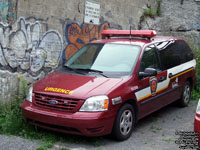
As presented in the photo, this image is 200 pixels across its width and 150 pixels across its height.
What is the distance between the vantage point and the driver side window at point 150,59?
5573 millimetres

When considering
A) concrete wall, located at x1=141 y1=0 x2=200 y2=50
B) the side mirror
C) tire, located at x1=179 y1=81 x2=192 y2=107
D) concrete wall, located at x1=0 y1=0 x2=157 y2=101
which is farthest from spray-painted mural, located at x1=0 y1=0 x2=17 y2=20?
concrete wall, located at x1=141 y1=0 x2=200 y2=50

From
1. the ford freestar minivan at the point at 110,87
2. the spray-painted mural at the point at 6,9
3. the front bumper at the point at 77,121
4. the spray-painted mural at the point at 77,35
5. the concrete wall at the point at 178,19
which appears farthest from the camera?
the concrete wall at the point at 178,19

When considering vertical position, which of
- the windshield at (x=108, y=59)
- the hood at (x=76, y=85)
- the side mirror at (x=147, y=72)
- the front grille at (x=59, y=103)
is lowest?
the front grille at (x=59, y=103)

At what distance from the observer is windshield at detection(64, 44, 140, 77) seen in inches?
210

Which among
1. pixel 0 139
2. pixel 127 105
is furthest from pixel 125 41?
pixel 0 139

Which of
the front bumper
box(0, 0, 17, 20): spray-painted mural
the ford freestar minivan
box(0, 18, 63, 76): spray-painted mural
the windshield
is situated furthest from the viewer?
box(0, 18, 63, 76): spray-painted mural

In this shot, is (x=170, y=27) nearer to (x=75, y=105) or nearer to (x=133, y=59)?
(x=133, y=59)

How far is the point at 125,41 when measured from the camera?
6.02 metres

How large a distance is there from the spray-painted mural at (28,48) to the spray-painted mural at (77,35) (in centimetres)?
33

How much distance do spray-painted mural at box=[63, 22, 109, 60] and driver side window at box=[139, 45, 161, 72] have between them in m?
2.70

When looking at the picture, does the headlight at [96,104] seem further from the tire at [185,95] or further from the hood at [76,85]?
the tire at [185,95]

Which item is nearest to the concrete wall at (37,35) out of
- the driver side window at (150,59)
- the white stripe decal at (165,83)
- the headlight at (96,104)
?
the headlight at (96,104)

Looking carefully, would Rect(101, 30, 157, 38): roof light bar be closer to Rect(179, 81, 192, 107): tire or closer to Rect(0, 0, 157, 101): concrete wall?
Rect(0, 0, 157, 101): concrete wall

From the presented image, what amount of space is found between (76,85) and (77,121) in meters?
0.69
